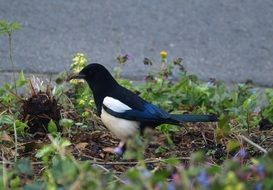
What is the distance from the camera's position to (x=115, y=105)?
4078mm

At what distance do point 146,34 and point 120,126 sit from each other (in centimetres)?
340

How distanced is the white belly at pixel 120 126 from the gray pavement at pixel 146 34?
2.38 metres

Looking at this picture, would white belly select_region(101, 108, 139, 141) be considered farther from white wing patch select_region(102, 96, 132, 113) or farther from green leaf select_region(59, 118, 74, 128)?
green leaf select_region(59, 118, 74, 128)

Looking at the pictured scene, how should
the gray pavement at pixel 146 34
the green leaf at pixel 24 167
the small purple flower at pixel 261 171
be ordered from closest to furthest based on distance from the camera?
the small purple flower at pixel 261 171, the green leaf at pixel 24 167, the gray pavement at pixel 146 34

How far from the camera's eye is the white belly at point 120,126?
399 centimetres

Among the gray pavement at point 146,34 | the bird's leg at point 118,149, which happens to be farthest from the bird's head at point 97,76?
the gray pavement at point 146,34

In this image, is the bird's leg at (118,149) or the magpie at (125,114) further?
the magpie at (125,114)

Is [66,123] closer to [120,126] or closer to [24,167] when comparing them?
[120,126]

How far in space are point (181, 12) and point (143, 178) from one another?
5806 mm

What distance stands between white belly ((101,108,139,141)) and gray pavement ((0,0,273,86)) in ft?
7.81

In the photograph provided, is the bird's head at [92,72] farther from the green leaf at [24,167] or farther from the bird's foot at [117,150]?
the green leaf at [24,167]

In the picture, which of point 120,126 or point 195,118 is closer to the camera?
point 120,126

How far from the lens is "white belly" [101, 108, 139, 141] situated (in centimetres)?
399

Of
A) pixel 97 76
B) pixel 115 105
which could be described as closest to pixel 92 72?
pixel 97 76
